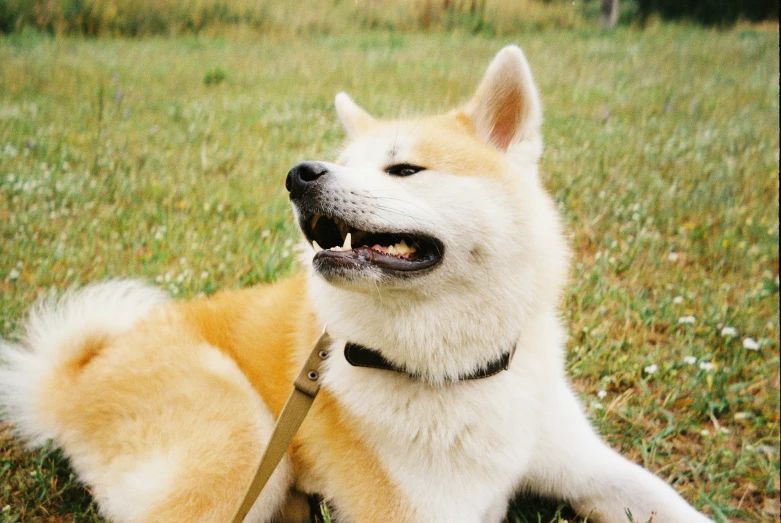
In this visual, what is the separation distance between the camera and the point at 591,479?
5.62 ft

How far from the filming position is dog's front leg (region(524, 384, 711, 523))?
1.67 meters

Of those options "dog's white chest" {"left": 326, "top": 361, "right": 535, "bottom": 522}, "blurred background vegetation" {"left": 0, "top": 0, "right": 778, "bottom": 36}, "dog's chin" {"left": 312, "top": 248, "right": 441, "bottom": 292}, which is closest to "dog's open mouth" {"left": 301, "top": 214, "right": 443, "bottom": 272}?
"dog's chin" {"left": 312, "top": 248, "right": 441, "bottom": 292}

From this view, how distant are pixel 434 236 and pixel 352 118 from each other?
0.82m

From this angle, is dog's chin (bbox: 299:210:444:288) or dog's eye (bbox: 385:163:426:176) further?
dog's eye (bbox: 385:163:426:176)

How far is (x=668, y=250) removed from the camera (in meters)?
3.27

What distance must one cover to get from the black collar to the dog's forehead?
571 mm

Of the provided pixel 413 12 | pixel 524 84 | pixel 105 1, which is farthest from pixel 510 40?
pixel 105 1

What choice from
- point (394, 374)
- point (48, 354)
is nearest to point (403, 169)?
point (394, 374)

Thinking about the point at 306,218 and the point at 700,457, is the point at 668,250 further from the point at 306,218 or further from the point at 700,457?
the point at 306,218

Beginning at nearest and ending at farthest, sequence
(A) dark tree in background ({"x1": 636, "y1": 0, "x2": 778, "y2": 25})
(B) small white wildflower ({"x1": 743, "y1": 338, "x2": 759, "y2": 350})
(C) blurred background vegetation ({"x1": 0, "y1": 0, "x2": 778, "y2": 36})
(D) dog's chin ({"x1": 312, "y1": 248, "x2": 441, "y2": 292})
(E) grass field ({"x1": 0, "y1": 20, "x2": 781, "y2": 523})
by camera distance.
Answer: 1. (D) dog's chin ({"x1": 312, "y1": 248, "x2": 441, "y2": 292})
2. (E) grass field ({"x1": 0, "y1": 20, "x2": 781, "y2": 523})
3. (B) small white wildflower ({"x1": 743, "y1": 338, "x2": 759, "y2": 350})
4. (C) blurred background vegetation ({"x1": 0, "y1": 0, "x2": 778, "y2": 36})
5. (A) dark tree in background ({"x1": 636, "y1": 0, "x2": 778, "y2": 25})

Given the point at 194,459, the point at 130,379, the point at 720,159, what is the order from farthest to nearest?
1. the point at 720,159
2. the point at 130,379
3. the point at 194,459

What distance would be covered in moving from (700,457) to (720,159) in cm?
289

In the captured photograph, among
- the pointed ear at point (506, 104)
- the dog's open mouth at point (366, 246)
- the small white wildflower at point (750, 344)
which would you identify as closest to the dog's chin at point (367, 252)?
the dog's open mouth at point (366, 246)

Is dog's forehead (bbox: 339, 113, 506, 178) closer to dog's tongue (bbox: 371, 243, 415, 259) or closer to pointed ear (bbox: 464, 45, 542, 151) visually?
pointed ear (bbox: 464, 45, 542, 151)
